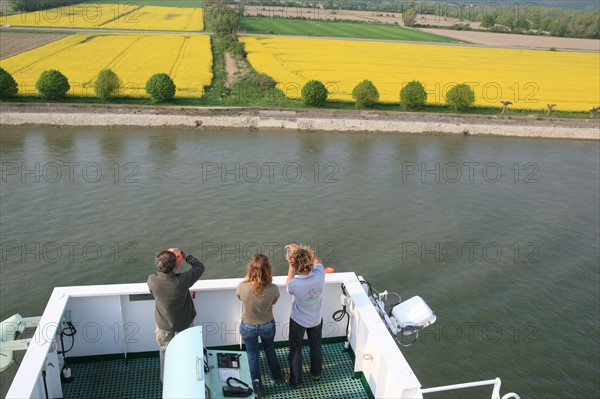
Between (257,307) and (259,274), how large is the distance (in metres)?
0.34

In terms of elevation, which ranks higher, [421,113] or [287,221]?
[421,113]

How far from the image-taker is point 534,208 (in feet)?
49.8

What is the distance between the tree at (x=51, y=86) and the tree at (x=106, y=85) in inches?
54.7

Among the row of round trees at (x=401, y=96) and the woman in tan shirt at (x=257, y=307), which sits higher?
the row of round trees at (x=401, y=96)

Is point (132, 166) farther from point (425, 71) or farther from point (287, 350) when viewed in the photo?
point (425, 71)

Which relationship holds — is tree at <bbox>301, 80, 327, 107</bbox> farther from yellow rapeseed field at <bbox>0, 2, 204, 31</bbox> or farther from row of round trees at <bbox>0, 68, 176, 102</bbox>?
yellow rapeseed field at <bbox>0, 2, 204, 31</bbox>

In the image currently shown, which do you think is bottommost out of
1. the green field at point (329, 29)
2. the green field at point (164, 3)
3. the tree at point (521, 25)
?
the green field at point (329, 29)

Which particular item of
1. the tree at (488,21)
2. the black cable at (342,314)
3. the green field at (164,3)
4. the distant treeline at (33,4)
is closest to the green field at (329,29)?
the tree at (488,21)

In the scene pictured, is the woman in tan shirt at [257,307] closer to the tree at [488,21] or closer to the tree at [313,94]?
the tree at [313,94]

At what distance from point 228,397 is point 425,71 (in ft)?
112

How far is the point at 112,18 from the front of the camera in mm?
52719

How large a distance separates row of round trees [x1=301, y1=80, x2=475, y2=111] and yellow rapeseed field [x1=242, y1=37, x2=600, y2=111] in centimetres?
169

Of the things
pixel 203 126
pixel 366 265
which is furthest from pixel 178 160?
pixel 366 265

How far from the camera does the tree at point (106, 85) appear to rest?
2386cm
